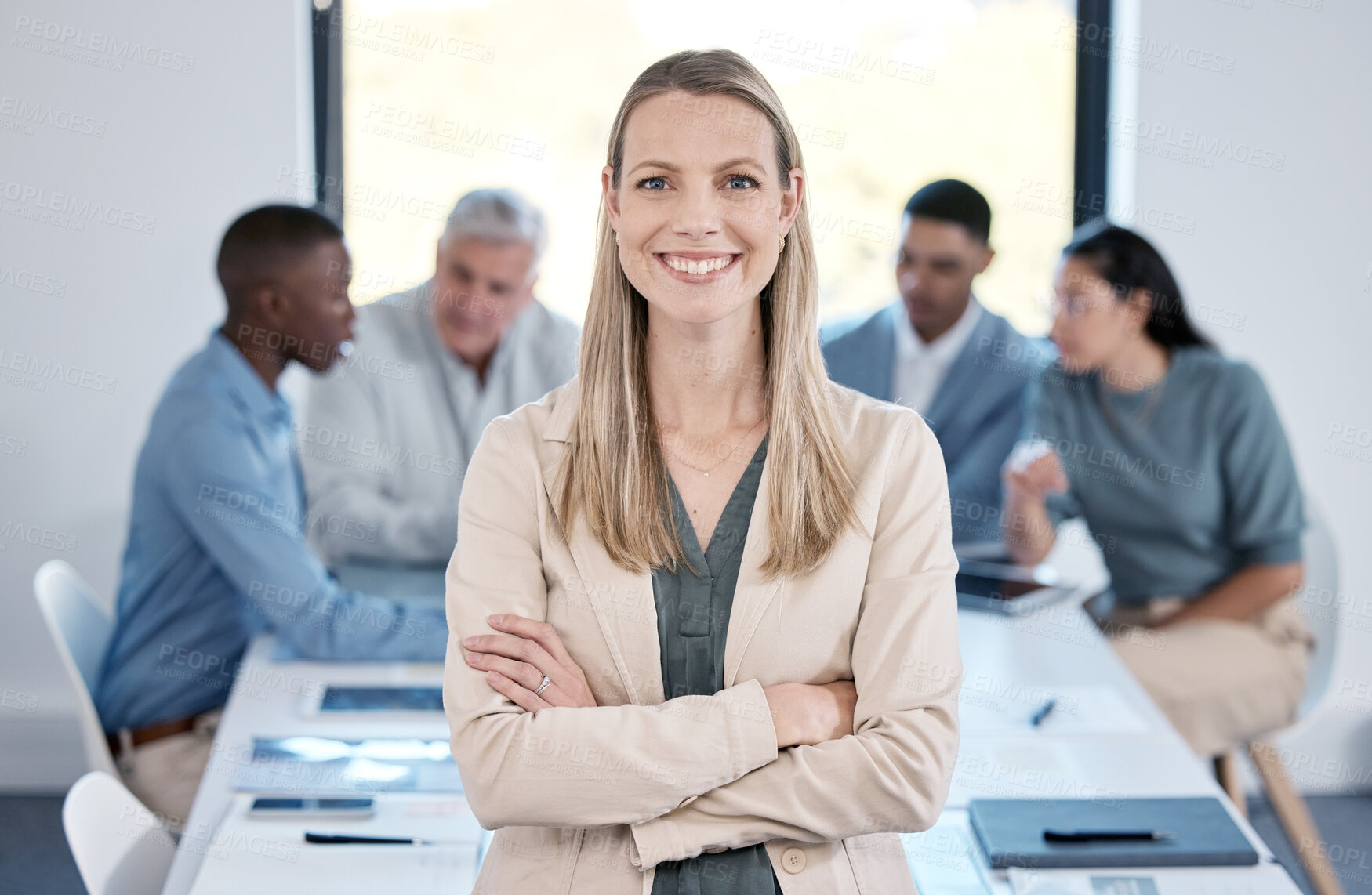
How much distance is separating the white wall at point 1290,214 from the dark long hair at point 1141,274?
494 mm

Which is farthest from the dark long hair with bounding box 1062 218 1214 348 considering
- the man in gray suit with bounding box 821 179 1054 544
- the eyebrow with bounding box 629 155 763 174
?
the eyebrow with bounding box 629 155 763 174

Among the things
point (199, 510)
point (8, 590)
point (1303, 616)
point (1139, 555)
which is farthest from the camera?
point (8, 590)

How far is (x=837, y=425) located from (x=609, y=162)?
493mm

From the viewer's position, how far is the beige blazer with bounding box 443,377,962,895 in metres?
1.39

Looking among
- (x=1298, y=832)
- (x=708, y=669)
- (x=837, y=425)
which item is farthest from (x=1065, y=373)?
(x=708, y=669)

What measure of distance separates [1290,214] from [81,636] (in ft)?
12.0

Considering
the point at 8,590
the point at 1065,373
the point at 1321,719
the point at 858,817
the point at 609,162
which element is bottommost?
the point at 1321,719

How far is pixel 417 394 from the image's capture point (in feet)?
11.7

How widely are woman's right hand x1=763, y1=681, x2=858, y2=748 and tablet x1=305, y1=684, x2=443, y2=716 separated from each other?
38.5 inches

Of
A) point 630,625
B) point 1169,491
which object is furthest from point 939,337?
point 630,625

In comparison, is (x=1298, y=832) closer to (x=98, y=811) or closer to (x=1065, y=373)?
(x=1065, y=373)

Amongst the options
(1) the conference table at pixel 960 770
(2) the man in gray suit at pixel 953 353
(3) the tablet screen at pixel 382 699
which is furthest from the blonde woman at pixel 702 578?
(2) the man in gray suit at pixel 953 353

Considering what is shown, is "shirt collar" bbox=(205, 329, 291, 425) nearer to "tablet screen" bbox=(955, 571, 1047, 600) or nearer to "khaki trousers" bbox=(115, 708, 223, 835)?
"khaki trousers" bbox=(115, 708, 223, 835)

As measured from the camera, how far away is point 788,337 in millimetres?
1604
